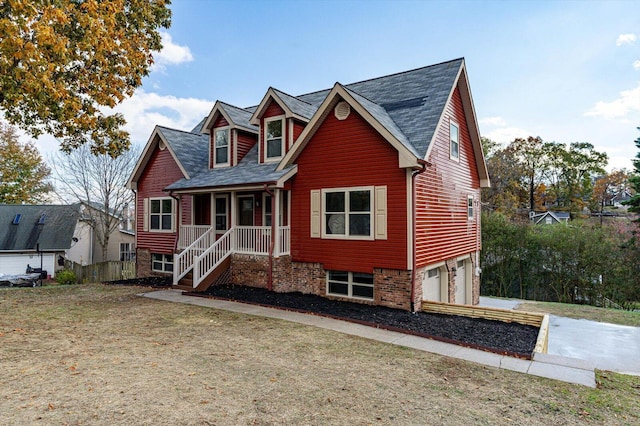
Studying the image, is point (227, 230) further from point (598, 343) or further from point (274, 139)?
point (598, 343)

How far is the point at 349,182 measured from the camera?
11.0 meters

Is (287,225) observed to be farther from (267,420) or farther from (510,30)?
(510,30)

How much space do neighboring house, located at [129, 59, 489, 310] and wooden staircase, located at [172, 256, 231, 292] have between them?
0.14 ft

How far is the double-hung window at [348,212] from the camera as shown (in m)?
10.8

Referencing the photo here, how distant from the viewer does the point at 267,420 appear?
13.1 ft

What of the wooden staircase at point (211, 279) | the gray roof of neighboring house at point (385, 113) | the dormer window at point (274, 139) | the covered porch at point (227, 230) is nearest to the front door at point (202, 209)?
the covered porch at point (227, 230)

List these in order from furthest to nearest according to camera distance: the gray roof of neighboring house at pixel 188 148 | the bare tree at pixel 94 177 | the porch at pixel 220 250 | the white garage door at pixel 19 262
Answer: the white garage door at pixel 19 262 < the bare tree at pixel 94 177 < the gray roof of neighboring house at pixel 188 148 < the porch at pixel 220 250

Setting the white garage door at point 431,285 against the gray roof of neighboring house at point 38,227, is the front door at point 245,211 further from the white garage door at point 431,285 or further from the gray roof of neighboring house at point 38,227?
the gray roof of neighboring house at point 38,227

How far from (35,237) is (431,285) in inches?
1210

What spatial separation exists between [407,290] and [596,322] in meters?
7.85

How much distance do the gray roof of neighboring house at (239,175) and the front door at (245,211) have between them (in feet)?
3.74

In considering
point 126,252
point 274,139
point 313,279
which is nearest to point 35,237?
point 126,252

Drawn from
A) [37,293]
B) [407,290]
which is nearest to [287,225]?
[407,290]

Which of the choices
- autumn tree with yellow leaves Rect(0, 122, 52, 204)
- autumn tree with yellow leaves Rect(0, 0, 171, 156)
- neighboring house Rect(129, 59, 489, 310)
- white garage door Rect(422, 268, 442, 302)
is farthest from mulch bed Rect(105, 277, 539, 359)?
autumn tree with yellow leaves Rect(0, 122, 52, 204)
